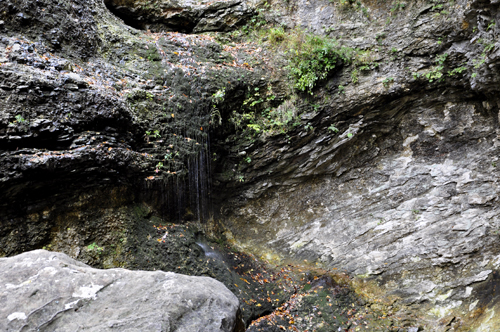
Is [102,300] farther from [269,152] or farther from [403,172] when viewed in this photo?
[403,172]

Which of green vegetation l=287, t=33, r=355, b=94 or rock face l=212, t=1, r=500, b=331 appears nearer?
rock face l=212, t=1, r=500, b=331

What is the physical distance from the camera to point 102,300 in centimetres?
266

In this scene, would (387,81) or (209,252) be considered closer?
(209,252)

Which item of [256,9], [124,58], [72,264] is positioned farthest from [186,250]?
[256,9]

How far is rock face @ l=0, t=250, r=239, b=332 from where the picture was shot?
244 centimetres

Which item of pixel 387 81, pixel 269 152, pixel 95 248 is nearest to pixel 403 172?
pixel 387 81

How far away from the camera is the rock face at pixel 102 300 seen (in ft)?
7.99

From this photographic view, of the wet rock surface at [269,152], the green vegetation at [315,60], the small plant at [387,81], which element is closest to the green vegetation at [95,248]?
the wet rock surface at [269,152]

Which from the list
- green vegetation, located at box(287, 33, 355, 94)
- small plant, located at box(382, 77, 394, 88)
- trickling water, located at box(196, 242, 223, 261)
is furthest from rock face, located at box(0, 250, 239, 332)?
small plant, located at box(382, 77, 394, 88)

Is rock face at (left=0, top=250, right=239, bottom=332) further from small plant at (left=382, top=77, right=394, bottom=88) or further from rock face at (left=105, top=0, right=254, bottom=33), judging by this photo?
rock face at (left=105, top=0, right=254, bottom=33)

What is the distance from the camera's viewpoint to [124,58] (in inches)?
307

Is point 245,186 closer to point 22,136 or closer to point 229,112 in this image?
point 229,112

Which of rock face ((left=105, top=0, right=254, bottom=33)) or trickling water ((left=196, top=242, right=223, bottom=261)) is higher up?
rock face ((left=105, top=0, right=254, bottom=33))

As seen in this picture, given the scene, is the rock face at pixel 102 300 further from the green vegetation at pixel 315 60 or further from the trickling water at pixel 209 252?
the green vegetation at pixel 315 60
